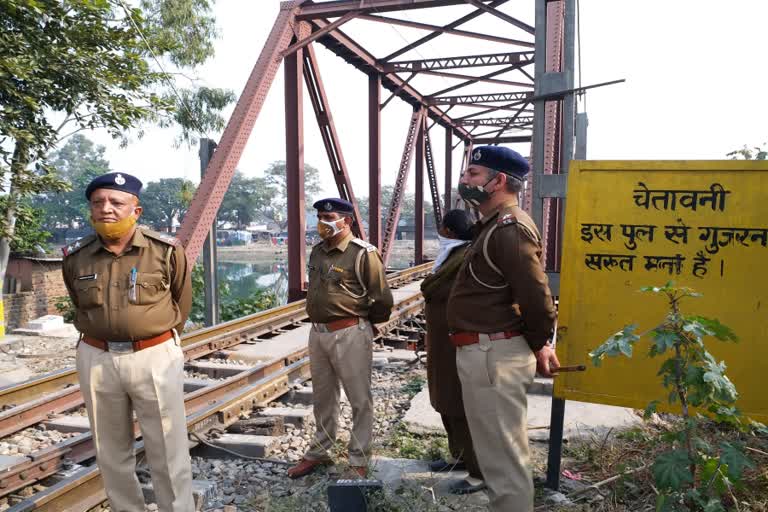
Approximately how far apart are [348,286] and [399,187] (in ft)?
36.5

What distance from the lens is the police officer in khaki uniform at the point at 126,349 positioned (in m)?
2.50

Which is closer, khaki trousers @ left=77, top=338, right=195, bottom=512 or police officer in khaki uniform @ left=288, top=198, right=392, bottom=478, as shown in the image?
khaki trousers @ left=77, top=338, right=195, bottom=512

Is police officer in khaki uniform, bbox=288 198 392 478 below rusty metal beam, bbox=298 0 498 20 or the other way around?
below

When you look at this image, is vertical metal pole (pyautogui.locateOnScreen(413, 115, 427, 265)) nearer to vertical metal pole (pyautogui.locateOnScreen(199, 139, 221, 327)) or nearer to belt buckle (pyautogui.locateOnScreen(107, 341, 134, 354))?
vertical metal pole (pyautogui.locateOnScreen(199, 139, 221, 327))

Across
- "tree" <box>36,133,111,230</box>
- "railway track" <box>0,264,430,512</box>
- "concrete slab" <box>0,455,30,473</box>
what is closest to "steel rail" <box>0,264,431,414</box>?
"railway track" <box>0,264,430,512</box>

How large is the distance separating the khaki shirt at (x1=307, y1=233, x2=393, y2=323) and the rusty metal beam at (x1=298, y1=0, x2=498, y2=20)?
7228mm

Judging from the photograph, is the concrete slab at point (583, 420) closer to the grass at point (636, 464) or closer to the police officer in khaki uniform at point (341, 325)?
the grass at point (636, 464)

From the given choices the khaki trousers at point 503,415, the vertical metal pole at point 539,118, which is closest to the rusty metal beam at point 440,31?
the vertical metal pole at point 539,118

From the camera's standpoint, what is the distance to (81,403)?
14.3 feet

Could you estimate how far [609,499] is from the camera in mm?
2791

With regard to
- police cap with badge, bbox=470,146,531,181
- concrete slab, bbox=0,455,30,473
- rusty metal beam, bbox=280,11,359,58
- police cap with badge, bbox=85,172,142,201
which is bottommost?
concrete slab, bbox=0,455,30,473

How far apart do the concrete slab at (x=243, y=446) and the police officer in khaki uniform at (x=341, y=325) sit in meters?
0.41

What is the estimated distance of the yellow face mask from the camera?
2492 millimetres

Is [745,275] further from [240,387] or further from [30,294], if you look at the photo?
[30,294]
